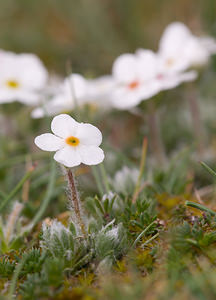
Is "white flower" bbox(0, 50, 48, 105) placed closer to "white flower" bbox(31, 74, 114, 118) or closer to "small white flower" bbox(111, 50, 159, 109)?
"white flower" bbox(31, 74, 114, 118)

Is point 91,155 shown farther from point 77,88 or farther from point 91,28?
point 91,28

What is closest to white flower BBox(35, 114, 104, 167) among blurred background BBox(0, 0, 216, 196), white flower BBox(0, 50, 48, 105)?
white flower BBox(0, 50, 48, 105)

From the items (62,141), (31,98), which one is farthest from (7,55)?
(62,141)

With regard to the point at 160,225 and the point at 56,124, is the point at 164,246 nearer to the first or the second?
the point at 160,225

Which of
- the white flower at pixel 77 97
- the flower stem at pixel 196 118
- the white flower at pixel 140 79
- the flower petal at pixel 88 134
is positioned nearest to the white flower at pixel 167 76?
the white flower at pixel 140 79

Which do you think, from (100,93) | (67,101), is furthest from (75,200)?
(100,93)

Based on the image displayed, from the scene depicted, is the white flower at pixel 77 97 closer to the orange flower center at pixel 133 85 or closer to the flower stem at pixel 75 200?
the orange flower center at pixel 133 85
